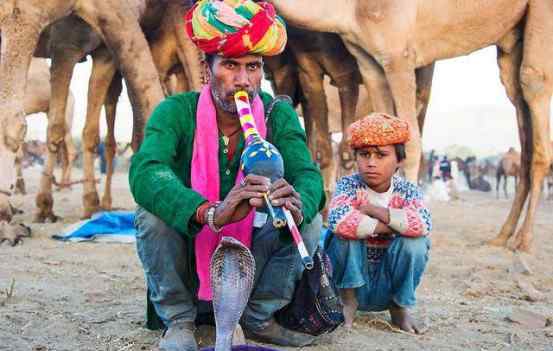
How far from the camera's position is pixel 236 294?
2.38 metres

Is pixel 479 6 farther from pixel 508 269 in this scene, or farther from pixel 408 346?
pixel 408 346

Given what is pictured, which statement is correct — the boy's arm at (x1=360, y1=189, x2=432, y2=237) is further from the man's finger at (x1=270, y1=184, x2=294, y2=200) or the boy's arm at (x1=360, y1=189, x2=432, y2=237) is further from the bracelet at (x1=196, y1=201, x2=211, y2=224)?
the bracelet at (x1=196, y1=201, x2=211, y2=224)

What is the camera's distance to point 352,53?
7.12 metres

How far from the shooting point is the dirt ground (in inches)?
123

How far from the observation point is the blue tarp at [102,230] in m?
6.24

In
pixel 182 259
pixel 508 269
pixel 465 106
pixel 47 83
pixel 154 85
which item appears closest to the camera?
pixel 182 259

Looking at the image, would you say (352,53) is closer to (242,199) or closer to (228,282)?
(242,199)

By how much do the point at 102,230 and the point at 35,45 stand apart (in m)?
1.76

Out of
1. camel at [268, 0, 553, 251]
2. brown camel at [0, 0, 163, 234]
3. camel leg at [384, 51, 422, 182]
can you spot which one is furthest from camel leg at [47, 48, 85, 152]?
camel leg at [384, 51, 422, 182]

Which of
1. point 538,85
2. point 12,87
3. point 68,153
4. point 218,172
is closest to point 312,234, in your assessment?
point 218,172

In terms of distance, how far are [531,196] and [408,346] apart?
4278mm

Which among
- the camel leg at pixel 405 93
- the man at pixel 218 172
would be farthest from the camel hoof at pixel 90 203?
the man at pixel 218 172

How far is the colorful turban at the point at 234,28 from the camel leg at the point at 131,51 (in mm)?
3211

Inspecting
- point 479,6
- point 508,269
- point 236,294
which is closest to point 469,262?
point 508,269
